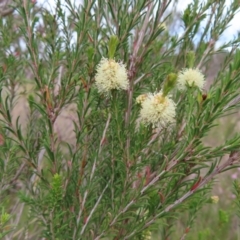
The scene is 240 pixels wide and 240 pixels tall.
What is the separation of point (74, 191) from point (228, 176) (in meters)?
3.84

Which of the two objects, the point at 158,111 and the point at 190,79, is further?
the point at 190,79

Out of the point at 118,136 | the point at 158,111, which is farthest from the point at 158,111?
the point at 118,136

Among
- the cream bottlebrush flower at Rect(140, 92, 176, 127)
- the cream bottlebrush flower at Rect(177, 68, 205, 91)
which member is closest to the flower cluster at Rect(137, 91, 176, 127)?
the cream bottlebrush flower at Rect(140, 92, 176, 127)

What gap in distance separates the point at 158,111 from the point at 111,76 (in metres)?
0.17

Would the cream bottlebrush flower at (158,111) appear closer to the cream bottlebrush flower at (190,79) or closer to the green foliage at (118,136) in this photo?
the green foliage at (118,136)

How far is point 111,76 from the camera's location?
1048mm

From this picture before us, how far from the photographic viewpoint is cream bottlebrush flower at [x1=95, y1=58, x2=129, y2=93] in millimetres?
1045

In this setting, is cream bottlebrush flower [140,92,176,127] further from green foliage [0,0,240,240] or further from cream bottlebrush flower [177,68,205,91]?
cream bottlebrush flower [177,68,205,91]

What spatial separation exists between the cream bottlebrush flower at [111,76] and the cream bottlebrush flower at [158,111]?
94 millimetres

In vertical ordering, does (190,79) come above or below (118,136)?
above

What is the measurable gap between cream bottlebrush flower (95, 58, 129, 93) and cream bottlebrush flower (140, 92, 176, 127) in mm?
94

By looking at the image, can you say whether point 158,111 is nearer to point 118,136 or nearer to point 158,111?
point 158,111

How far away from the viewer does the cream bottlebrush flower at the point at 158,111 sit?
1.00 metres

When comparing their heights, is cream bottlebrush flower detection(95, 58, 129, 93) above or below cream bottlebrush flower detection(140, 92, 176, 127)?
above
